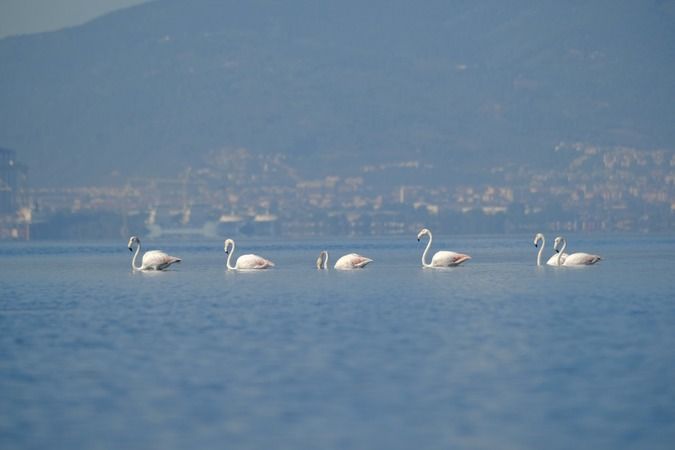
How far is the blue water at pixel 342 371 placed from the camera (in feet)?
63.9

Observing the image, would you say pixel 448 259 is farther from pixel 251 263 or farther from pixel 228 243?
pixel 228 243

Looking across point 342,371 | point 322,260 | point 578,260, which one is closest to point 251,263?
point 322,260

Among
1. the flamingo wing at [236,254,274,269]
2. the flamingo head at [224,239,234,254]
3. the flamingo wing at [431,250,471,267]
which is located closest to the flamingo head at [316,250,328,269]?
the flamingo wing at [236,254,274,269]

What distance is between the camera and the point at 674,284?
4938 centimetres

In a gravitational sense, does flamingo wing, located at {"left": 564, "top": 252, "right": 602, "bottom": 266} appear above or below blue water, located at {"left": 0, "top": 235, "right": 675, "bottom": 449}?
above

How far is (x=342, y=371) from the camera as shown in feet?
80.9

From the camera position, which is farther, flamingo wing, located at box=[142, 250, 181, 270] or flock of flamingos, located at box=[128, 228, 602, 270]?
flock of flamingos, located at box=[128, 228, 602, 270]

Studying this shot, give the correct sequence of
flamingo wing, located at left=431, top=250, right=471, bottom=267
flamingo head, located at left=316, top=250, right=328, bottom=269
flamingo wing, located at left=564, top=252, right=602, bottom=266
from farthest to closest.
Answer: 1. flamingo head, located at left=316, top=250, right=328, bottom=269
2. flamingo wing, located at left=564, top=252, right=602, bottom=266
3. flamingo wing, located at left=431, top=250, right=471, bottom=267

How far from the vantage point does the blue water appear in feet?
63.9

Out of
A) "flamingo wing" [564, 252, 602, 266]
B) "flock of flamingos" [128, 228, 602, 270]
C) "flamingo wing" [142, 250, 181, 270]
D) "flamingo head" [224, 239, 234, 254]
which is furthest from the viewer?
"flamingo wing" [564, 252, 602, 266]

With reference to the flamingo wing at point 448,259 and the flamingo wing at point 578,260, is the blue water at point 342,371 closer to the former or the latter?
the flamingo wing at point 448,259

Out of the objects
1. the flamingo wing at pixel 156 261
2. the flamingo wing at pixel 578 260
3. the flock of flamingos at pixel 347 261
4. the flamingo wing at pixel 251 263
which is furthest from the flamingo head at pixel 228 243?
the flamingo wing at pixel 578 260

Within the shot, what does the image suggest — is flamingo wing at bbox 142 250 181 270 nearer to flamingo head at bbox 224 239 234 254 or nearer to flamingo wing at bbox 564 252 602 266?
flamingo head at bbox 224 239 234 254

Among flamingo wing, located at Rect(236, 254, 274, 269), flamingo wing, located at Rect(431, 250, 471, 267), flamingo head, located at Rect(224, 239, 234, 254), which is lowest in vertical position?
flamingo wing, located at Rect(236, 254, 274, 269)
